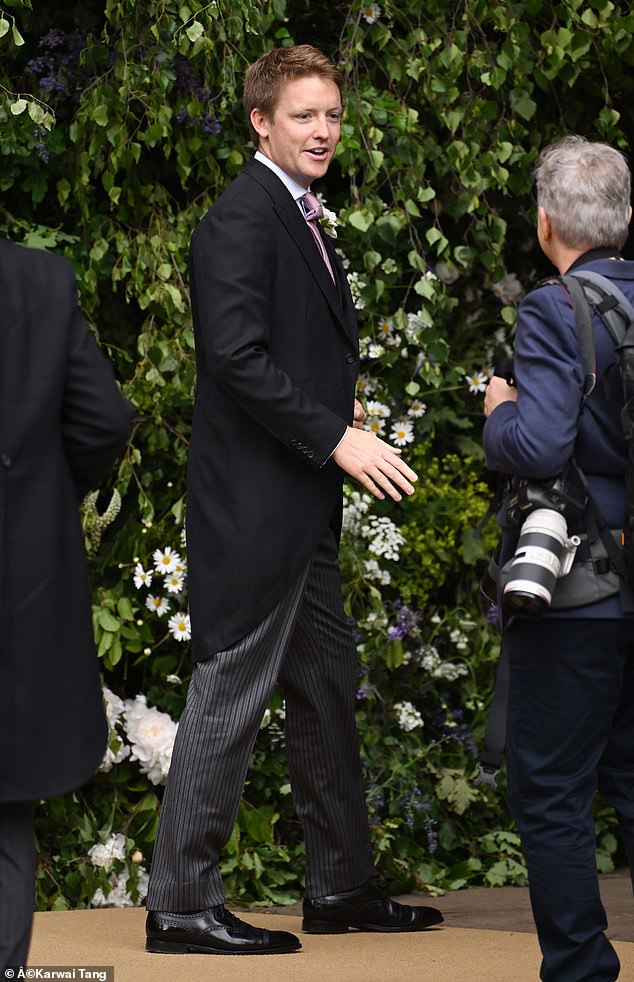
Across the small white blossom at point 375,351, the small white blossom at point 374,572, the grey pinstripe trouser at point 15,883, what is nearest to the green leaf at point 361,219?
the small white blossom at point 375,351

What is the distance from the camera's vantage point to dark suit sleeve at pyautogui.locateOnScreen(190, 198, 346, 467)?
124 inches

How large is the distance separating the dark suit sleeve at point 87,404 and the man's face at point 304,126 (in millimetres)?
1073

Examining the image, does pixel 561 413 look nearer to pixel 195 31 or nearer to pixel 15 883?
pixel 15 883

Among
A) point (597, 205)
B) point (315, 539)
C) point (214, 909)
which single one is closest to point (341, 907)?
point (214, 909)

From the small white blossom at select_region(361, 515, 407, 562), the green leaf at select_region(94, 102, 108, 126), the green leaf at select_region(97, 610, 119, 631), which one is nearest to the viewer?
the green leaf at select_region(94, 102, 108, 126)

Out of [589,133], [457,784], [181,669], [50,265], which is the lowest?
[457,784]

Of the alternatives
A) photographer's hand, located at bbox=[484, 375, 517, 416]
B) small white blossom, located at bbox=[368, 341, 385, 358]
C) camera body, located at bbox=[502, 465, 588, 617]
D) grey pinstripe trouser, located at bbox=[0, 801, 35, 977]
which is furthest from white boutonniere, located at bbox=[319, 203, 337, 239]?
grey pinstripe trouser, located at bbox=[0, 801, 35, 977]

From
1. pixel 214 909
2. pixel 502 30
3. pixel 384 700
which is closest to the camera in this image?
pixel 214 909

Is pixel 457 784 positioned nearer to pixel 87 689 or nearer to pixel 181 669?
pixel 181 669

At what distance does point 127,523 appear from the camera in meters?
4.29

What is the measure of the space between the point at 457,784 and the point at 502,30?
6.74ft

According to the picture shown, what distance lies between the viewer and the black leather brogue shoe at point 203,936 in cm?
327

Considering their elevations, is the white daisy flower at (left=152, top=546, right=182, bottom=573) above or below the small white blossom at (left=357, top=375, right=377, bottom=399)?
below

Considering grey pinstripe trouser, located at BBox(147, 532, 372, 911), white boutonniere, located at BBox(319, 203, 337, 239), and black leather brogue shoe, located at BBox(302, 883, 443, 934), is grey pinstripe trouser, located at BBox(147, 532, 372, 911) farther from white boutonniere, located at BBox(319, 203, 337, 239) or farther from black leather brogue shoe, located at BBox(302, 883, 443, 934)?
white boutonniere, located at BBox(319, 203, 337, 239)
